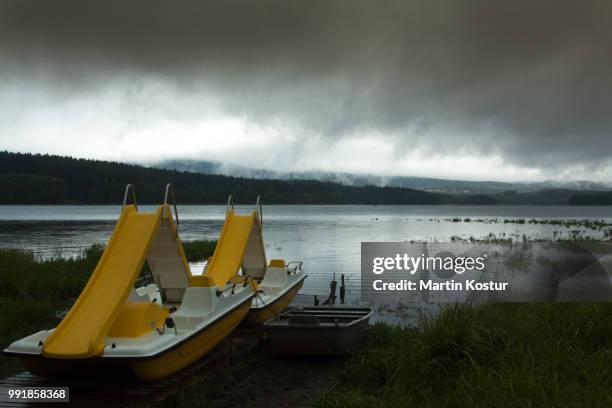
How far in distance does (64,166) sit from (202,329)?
186467 millimetres

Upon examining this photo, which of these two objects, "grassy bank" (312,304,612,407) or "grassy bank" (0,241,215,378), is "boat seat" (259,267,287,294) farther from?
"grassy bank" (312,304,612,407)

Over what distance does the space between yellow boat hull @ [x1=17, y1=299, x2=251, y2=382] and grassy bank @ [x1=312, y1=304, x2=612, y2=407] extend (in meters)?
Answer: 2.92

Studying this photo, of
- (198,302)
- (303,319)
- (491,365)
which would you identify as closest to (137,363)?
(198,302)

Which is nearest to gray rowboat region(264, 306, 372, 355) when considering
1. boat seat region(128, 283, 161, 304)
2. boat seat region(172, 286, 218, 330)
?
boat seat region(172, 286, 218, 330)

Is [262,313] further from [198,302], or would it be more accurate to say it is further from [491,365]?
[491,365]

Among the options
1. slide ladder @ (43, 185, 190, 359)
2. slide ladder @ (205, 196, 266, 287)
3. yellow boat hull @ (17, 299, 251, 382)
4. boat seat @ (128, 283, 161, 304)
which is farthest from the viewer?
slide ladder @ (205, 196, 266, 287)

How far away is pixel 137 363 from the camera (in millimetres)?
9250

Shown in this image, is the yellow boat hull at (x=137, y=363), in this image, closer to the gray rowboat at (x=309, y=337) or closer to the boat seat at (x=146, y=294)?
the gray rowboat at (x=309, y=337)

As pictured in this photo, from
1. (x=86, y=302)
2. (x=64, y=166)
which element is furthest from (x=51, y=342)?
(x=64, y=166)

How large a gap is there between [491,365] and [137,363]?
5.82 meters

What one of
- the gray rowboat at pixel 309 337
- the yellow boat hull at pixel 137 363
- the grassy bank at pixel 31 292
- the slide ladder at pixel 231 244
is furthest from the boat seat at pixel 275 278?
the yellow boat hull at pixel 137 363

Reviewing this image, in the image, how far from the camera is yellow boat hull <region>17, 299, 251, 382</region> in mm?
9227

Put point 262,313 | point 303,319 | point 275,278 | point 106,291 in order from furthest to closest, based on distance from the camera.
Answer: point 275,278, point 262,313, point 303,319, point 106,291

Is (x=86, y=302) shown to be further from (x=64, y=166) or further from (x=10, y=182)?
(x=10, y=182)
